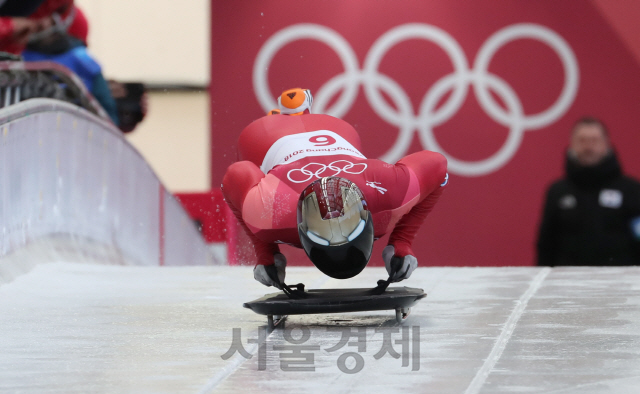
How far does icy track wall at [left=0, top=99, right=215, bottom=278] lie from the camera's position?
6.34 metres

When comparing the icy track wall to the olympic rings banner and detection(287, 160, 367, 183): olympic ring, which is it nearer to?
the olympic rings banner

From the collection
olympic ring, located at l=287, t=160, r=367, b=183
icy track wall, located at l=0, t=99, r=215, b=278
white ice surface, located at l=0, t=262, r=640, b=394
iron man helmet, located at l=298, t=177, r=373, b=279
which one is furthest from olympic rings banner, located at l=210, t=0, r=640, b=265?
iron man helmet, located at l=298, t=177, r=373, b=279

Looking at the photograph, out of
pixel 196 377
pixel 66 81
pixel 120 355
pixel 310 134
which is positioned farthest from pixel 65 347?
pixel 66 81

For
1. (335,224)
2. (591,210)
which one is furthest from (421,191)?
(591,210)

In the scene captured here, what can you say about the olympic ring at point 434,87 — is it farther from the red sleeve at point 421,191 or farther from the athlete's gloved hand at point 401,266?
the athlete's gloved hand at point 401,266

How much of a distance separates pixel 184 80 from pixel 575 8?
10.3m

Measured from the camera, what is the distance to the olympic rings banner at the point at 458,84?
36.7 feet

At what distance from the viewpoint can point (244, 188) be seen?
13.0 feet

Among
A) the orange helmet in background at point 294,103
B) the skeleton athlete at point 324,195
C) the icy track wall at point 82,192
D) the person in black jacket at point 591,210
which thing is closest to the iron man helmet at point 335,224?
the skeleton athlete at point 324,195

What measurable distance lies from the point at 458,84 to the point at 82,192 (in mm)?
5224

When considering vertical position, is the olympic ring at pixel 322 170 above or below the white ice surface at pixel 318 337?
above

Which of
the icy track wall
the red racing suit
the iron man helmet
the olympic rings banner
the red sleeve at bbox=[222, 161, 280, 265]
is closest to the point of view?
the iron man helmet

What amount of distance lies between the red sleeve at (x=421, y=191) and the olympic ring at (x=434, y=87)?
7.03m

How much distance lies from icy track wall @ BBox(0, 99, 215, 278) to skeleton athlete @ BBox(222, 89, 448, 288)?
238 centimetres
